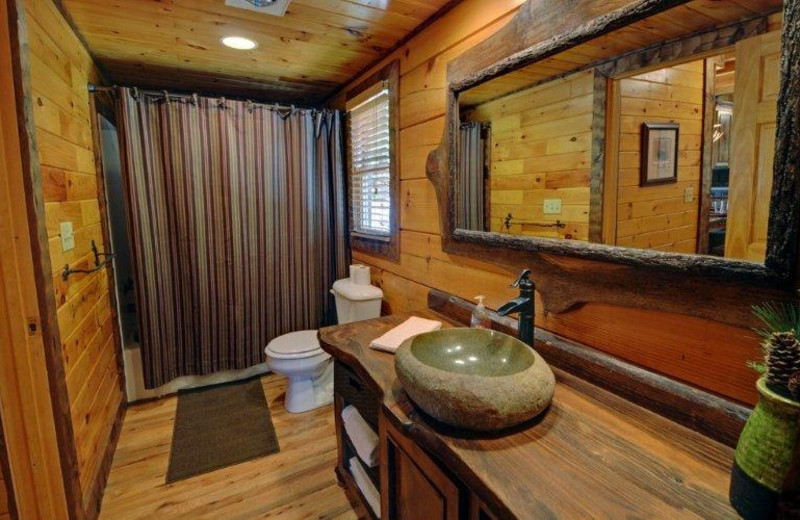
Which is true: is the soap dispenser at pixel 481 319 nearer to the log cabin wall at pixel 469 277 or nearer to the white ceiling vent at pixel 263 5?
the log cabin wall at pixel 469 277

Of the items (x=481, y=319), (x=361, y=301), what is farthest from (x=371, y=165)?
(x=481, y=319)

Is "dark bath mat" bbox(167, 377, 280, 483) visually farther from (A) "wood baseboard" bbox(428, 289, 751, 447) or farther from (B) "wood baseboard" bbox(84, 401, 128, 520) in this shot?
(A) "wood baseboard" bbox(428, 289, 751, 447)

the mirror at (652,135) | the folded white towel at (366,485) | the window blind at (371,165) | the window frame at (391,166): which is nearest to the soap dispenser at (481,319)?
the mirror at (652,135)

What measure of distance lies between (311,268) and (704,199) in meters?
2.44

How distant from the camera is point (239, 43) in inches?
81.4

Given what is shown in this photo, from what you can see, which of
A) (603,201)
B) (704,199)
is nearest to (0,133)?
(603,201)

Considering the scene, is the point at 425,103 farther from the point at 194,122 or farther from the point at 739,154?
the point at 194,122

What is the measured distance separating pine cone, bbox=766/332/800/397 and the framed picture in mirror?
0.44 m

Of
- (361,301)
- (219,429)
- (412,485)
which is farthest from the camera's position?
(361,301)

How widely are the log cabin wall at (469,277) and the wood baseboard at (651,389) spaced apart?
4 centimetres

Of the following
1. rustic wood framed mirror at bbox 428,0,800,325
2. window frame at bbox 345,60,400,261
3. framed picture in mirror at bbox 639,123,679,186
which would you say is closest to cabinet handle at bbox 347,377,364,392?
rustic wood framed mirror at bbox 428,0,800,325

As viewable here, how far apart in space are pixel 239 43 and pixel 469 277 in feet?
5.67

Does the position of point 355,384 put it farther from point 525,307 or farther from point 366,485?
point 525,307

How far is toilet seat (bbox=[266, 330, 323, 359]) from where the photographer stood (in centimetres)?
230
